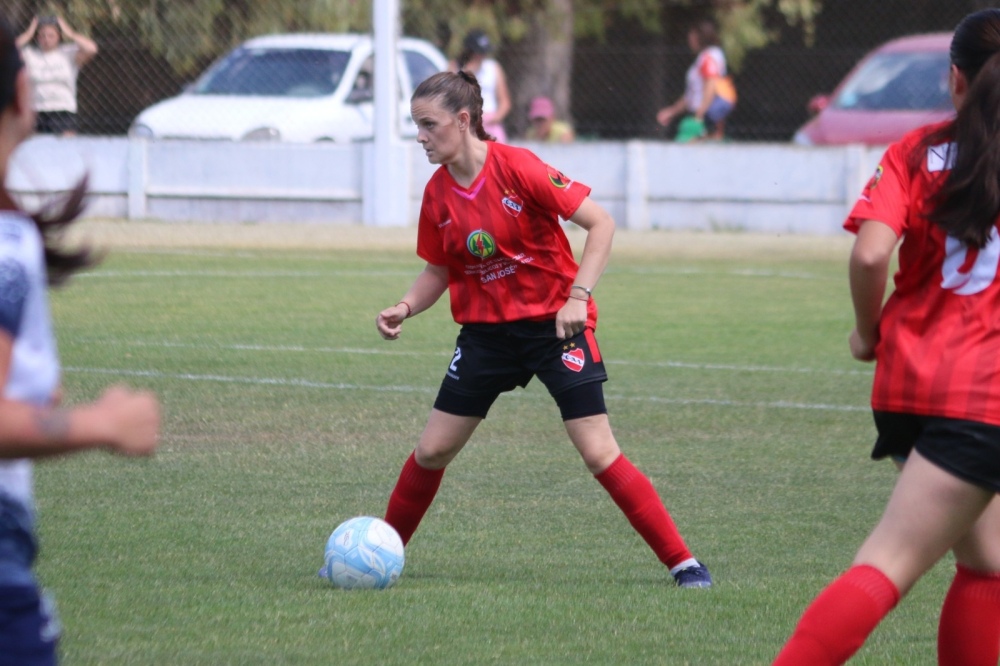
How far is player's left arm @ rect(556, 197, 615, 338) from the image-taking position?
470 centimetres

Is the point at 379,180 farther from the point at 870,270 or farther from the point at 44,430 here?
the point at 44,430

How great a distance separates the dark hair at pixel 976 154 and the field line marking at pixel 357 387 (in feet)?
17.0

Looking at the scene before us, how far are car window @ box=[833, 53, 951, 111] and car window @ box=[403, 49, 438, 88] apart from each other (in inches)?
187

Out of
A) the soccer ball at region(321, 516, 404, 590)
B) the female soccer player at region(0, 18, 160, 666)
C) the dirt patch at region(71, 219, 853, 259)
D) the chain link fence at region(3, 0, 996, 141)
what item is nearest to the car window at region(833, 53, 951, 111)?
the dirt patch at region(71, 219, 853, 259)

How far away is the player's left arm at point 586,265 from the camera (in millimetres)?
4703

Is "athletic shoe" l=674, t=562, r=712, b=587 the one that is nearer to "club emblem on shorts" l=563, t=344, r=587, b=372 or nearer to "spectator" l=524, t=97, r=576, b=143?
"club emblem on shorts" l=563, t=344, r=587, b=372

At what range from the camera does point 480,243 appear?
4.91 meters

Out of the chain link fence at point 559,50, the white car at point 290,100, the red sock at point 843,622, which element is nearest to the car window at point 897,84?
the chain link fence at point 559,50

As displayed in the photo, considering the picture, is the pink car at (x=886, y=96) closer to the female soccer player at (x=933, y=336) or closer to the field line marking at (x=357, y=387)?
the field line marking at (x=357, y=387)

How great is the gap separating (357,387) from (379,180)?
8.37 metres

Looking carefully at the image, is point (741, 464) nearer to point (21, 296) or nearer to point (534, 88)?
point (21, 296)

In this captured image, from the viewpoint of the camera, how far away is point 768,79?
81.0 ft

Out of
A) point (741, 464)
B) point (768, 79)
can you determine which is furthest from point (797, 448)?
point (768, 79)

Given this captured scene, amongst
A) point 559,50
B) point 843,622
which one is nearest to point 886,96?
point 559,50
